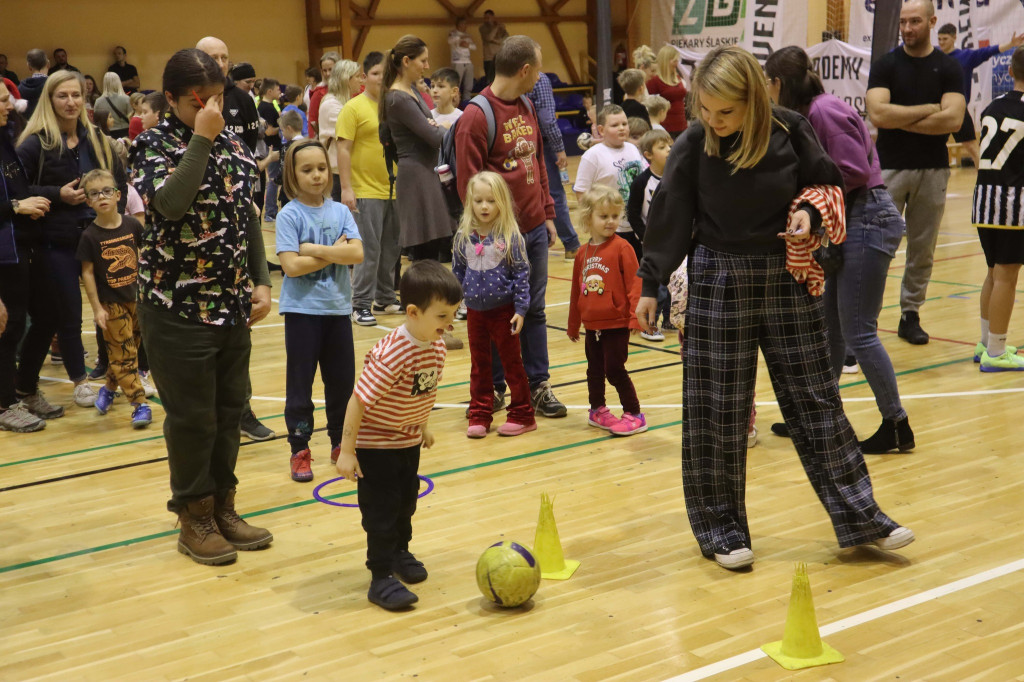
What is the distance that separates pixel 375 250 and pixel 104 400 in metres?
2.57

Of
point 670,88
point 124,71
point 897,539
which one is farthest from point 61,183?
point 124,71

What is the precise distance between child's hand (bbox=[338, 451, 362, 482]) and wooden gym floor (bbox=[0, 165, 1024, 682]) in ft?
1.61

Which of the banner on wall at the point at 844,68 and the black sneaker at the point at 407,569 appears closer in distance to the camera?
the black sneaker at the point at 407,569

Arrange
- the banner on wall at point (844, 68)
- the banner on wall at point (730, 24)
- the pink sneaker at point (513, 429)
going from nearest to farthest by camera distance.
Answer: the pink sneaker at point (513, 429) < the banner on wall at point (844, 68) < the banner on wall at point (730, 24)

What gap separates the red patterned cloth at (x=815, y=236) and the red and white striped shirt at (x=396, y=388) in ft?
4.01

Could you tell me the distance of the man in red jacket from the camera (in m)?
5.66

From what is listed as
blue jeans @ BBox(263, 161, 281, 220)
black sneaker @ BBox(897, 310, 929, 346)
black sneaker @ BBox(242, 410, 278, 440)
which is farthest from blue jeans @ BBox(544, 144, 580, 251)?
black sneaker @ BBox(242, 410, 278, 440)

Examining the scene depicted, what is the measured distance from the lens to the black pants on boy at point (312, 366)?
4922mm

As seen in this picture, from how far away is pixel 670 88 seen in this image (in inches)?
432

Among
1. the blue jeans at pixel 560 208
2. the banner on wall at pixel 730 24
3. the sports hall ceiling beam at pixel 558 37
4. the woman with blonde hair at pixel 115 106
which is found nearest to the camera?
the blue jeans at pixel 560 208

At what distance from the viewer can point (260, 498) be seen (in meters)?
4.79

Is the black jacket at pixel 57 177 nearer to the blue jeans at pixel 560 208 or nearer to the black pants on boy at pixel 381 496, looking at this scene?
the black pants on boy at pixel 381 496

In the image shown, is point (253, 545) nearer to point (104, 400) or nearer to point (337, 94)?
point (104, 400)

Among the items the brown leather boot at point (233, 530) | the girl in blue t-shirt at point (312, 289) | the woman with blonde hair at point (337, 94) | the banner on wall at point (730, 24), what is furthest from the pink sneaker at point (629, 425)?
the banner on wall at point (730, 24)
